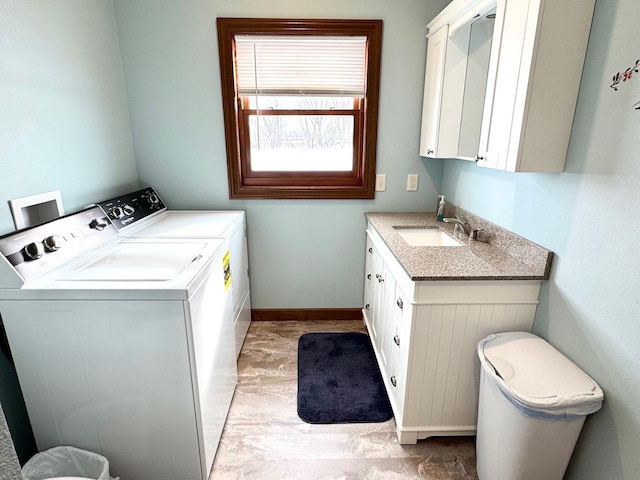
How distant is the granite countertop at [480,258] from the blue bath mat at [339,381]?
891mm

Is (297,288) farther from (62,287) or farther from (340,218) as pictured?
(62,287)

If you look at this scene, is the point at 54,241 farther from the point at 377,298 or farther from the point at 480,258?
the point at 480,258

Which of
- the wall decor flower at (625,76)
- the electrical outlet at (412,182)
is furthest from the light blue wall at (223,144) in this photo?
the wall decor flower at (625,76)

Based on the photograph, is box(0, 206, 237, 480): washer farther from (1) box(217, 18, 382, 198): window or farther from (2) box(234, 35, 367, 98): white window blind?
(2) box(234, 35, 367, 98): white window blind

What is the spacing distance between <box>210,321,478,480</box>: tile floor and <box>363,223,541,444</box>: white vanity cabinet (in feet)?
0.30

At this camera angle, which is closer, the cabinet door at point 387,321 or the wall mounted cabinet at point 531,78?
the wall mounted cabinet at point 531,78

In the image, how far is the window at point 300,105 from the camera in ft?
7.64

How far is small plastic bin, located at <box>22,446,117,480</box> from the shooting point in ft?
4.52

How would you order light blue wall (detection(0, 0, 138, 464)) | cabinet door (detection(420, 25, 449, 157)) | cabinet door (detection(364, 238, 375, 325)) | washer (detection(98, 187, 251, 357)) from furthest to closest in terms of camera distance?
cabinet door (detection(364, 238, 375, 325)) → cabinet door (detection(420, 25, 449, 157)) → washer (detection(98, 187, 251, 357)) → light blue wall (detection(0, 0, 138, 464))

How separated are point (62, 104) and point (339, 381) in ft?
6.98

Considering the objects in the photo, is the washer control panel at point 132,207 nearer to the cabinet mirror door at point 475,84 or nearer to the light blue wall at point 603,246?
the cabinet mirror door at point 475,84

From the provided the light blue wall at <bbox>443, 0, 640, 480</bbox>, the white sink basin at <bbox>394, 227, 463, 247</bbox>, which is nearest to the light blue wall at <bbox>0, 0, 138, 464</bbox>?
the white sink basin at <bbox>394, 227, 463, 247</bbox>

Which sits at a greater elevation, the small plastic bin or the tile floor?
the small plastic bin

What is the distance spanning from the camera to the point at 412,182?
103 inches
